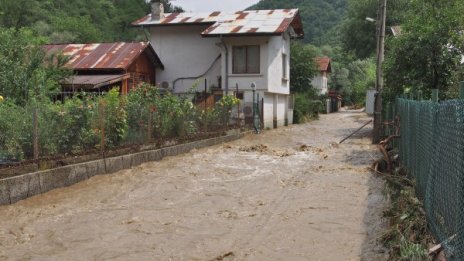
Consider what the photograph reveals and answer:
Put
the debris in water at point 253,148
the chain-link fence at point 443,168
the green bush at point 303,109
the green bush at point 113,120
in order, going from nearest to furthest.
A: 1. the chain-link fence at point 443,168
2. the green bush at point 113,120
3. the debris in water at point 253,148
4. the green bush at point 303,109

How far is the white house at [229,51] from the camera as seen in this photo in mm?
26047

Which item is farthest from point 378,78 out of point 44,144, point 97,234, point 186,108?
point 97,234

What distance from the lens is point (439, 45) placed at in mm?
17359

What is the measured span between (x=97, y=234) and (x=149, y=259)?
1.31 metres

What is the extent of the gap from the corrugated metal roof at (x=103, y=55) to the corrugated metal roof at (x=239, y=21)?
2098 millimetres

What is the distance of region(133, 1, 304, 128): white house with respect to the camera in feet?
85.5

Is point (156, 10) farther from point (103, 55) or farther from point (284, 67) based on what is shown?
point (284, 67)

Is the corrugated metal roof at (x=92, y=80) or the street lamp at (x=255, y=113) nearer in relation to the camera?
the corrugated metal roof at (x=92, y=80)

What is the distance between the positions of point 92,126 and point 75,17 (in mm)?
49051

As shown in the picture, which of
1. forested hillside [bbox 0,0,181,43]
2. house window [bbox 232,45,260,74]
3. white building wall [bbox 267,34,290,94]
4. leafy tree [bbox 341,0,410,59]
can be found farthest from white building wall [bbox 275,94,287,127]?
leafy tree [bbox 341,0,410,59]

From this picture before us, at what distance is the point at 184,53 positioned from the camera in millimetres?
28453

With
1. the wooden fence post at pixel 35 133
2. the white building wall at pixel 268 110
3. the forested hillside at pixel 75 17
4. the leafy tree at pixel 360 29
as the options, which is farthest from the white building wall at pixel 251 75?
the leafy tree at pixel 360 29

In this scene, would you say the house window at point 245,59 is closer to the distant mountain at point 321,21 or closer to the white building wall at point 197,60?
the white building wall at point 197,60

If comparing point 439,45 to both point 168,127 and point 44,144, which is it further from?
point 44,144
